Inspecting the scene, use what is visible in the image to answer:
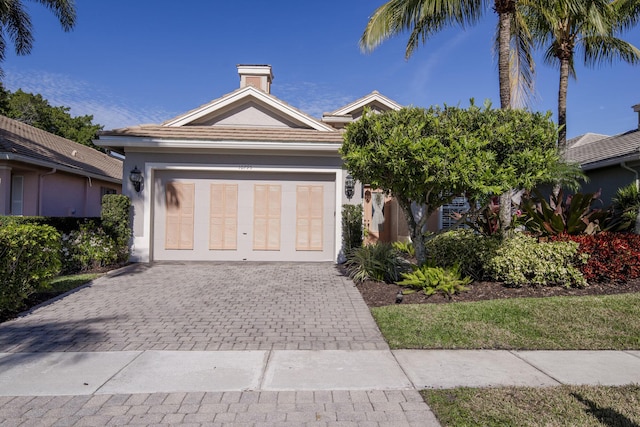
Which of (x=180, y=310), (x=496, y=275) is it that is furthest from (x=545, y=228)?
(x=180, y=310)

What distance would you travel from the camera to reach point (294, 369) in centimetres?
411

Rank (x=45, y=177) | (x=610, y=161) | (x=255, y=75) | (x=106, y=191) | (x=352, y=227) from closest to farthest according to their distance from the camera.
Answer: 1. (x=352, y=227)
2. (x=610, y=161)
3. (x=45, y=177)
4. (x=255, y=75)
5. (x=106, y=191)

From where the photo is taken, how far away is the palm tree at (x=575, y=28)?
9.58 m

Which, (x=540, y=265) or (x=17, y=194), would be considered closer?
(x=540, y=265)

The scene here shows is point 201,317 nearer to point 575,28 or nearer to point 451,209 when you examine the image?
point 451,209

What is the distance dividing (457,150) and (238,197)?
269 inches

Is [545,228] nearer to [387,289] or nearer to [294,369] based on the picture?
[387,289]

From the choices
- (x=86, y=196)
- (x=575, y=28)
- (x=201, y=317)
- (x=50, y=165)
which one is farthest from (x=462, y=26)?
(x=86, y=196)

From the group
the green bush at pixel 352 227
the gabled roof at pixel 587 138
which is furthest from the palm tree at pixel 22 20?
the gabled roof at pixel 587 138

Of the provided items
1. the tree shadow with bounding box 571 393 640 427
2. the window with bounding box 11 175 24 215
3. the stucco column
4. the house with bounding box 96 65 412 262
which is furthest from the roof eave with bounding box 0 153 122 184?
the tree shadow with bounding box 571 393 640 427

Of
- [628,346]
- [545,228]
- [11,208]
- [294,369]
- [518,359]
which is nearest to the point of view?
[294,369]

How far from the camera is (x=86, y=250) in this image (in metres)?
9.52

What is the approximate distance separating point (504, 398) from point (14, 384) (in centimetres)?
454

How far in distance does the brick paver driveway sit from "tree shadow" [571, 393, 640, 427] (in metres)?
2.14
